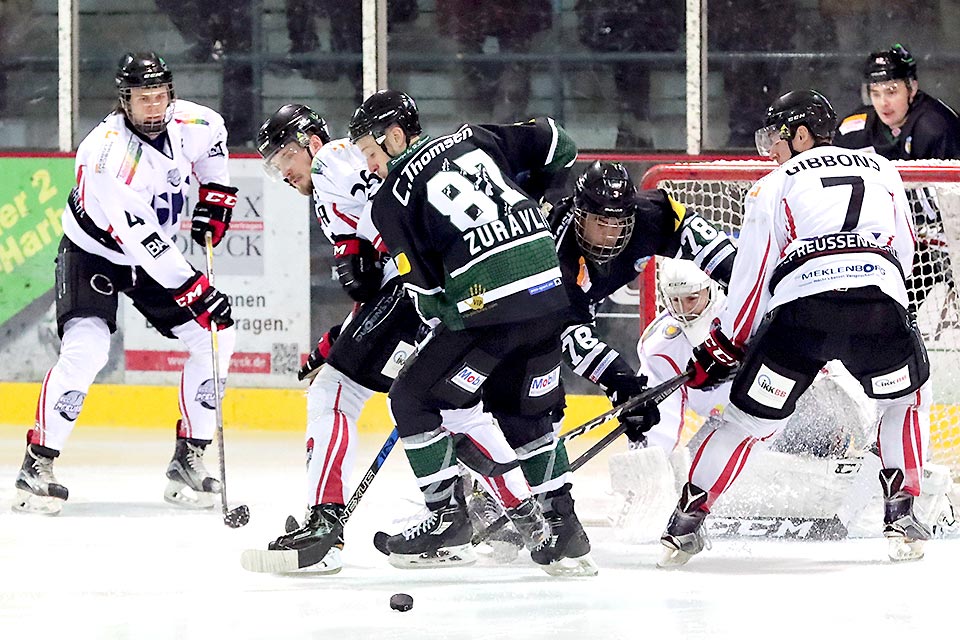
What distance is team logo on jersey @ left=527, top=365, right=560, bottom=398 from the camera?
3.30 meters

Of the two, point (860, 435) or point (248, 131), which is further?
point (248, 131)

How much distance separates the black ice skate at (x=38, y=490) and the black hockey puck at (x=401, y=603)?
1639mm

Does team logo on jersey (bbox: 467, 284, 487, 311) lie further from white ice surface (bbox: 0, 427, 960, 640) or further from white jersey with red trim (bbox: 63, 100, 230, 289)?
white jersey with red trim (bbox: 63, 100, 230, 289)

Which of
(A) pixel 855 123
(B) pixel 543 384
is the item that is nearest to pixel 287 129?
(B) pixel 543 384

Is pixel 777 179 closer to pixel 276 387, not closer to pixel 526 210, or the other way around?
pixel 526 210

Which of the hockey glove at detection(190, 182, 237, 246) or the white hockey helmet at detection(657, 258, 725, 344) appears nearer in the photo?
the white hockey helmet at detection(657, 258, 725, 344)

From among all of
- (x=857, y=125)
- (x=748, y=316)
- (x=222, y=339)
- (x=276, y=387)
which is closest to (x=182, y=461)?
(x=222, y=339)

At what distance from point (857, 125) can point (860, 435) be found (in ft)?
4.89

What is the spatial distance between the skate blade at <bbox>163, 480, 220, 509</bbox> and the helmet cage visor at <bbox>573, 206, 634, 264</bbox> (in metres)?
1.42

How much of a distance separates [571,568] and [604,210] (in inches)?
30.1

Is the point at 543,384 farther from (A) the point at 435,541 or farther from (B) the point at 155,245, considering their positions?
(B) the point at 155,245

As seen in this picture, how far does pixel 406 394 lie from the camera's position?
328 centimetres

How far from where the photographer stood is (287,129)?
3602mm

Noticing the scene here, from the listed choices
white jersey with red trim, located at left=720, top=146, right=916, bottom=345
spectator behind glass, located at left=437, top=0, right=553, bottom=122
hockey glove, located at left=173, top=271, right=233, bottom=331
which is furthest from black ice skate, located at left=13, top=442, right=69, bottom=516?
spectator behind glass, located at left=437, top=0, right=553, bottom=122
